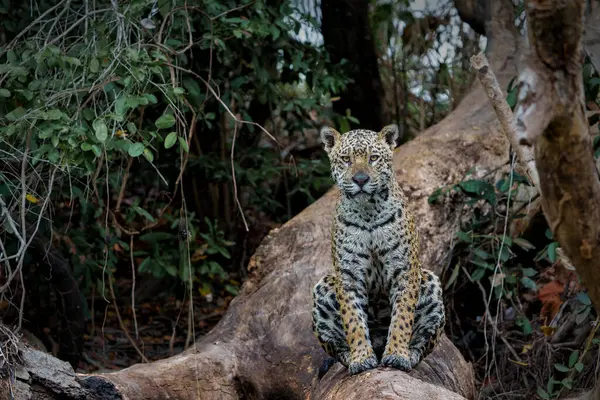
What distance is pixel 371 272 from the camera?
5684 mm

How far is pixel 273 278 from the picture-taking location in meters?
7.04

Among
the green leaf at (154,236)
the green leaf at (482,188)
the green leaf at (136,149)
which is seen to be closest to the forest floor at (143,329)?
the green leaf at (154,236)

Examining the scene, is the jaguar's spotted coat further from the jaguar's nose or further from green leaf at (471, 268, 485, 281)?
green leaf at (471, 268, 485, 281)

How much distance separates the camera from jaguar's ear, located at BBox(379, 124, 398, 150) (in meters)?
5.84

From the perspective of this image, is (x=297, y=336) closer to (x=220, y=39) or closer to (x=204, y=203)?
(x=220, y=39)

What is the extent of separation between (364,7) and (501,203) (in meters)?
3.72

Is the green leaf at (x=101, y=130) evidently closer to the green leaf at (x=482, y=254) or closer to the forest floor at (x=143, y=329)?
the forest floor at (x=143, y=329)

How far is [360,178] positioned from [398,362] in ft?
3.80

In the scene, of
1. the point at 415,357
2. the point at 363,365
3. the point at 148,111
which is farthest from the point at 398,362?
the point at 148,111

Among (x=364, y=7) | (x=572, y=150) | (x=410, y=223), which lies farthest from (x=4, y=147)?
(x=364, y=7)

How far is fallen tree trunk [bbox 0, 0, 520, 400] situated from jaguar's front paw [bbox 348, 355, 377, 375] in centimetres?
9

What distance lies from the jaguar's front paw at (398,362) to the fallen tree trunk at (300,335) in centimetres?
11

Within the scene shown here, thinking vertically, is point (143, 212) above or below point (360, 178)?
below

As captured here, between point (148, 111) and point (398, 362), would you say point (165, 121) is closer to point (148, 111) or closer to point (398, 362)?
point (398, 362)
